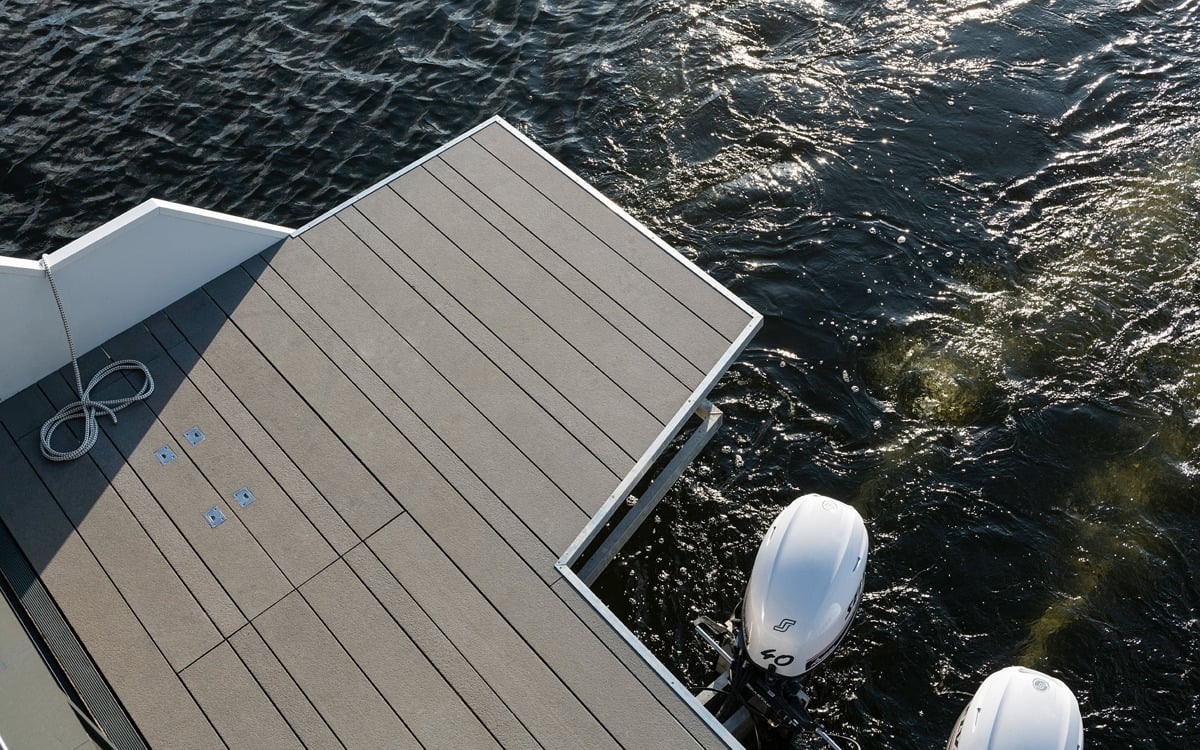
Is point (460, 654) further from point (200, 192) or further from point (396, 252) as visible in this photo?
point (200, 192)

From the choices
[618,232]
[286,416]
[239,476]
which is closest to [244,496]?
[239,476]

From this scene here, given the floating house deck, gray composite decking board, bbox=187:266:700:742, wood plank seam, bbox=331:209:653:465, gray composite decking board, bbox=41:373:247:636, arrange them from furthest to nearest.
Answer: wood plank seam, bbox=331:209:653:465
gray composite decking board, bbox=41:373:247:636
gray composite decking board, bbox=187:266:700:742
the floating house deck

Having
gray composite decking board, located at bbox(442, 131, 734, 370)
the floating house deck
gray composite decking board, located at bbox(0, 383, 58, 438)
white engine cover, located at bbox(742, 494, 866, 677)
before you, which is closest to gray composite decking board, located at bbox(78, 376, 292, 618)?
the floating house deck

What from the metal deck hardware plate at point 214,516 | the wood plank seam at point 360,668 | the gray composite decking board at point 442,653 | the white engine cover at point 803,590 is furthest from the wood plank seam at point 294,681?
the white engine cover at point 803,590

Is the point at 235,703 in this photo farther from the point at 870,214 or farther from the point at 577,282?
the point at 870,214

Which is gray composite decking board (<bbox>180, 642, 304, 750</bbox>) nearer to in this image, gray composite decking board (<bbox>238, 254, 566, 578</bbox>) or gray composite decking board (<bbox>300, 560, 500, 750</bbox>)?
gray composite decking board (<bbox>300, 560, 500, 750</bbox>)

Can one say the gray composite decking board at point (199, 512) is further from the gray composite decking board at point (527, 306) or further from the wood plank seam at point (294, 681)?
the gray composite decking board at point (527, 306)
